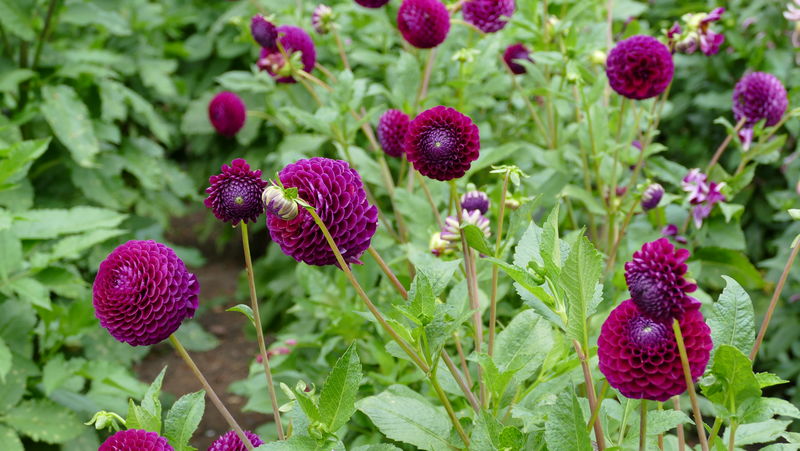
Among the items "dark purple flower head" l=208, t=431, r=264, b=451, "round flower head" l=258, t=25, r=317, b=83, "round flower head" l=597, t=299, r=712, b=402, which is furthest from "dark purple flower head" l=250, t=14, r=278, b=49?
"round flower head" l=597, t=299, r=712, b=402

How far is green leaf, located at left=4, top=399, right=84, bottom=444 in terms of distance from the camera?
1937 millimetres

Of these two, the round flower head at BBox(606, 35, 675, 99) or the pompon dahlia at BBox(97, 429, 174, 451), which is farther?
the round flower head at BBox(606, 35, 675, 99)

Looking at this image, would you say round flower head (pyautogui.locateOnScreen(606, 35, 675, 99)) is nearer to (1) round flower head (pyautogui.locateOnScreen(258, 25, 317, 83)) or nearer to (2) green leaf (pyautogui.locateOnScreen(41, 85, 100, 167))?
(1) round flower head (pyautogui.locateOnScreen(258, 25, 317, 83))

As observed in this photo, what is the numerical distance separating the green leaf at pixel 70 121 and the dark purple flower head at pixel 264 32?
1.15 metres

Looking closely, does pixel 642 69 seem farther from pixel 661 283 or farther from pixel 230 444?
pixel 230 444

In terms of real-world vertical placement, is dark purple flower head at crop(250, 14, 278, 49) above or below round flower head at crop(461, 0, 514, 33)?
below

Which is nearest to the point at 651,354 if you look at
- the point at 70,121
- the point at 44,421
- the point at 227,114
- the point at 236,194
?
the point at 236,194

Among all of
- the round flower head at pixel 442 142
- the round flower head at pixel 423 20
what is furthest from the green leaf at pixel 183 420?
the round flower head at pixel 423 20

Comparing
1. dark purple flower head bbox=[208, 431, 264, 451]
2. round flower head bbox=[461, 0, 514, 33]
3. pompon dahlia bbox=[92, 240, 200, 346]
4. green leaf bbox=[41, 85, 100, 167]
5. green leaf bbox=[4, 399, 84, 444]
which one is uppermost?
round flower head bbox=[461, 0, 514, 33]

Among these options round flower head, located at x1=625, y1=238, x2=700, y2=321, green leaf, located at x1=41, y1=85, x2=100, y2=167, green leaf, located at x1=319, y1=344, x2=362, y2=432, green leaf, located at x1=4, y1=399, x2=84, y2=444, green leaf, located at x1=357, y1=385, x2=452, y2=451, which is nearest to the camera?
round flower head, located at x1=625, y1=238, x2=700, y2=321

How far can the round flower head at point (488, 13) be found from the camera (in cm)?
179

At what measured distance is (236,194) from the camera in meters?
0.91

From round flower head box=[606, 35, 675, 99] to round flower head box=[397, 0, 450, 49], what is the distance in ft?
1.09

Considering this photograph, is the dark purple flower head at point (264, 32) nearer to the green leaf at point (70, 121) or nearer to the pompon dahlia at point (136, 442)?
the pompon dahlia at point (136, 442)
